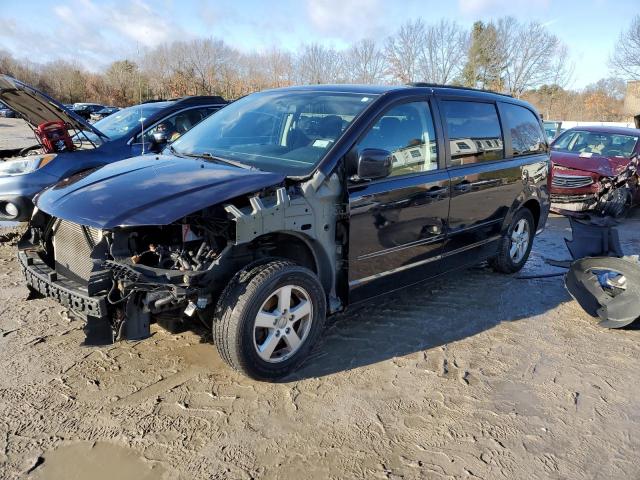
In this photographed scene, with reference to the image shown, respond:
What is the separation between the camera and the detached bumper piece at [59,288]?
292 cm

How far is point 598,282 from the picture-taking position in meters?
4.75

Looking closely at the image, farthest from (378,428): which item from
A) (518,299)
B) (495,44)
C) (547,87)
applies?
(547,87)

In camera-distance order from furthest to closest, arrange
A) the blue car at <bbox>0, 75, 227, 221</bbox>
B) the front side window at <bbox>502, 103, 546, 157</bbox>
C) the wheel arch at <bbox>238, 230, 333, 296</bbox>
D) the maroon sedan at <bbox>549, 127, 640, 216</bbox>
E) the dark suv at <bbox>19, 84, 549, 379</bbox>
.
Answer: the maroon sedan at <bbox>549, 127, 640, 216</bbox> → the blue car at <bbox>0, 75, 227, 221</bbox> → the front side window at <bbox>502, 103, 546, 157</bbox> → the wheel arch at <bbox>238, 230, 333, 296</bbox> → the dark suv at <bbox>19, 84, 549, 379</bbox>

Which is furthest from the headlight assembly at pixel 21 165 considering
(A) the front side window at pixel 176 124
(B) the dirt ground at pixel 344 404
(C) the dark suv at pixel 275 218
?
(C) the dark suv at pixel 275 218

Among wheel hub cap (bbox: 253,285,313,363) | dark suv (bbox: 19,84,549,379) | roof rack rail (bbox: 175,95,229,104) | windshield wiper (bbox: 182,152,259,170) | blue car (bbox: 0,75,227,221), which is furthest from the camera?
Result: roof rack rail (bbox: 175,95,229,104)

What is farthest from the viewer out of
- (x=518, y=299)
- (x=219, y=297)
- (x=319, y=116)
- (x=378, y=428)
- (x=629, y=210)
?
Answer: (x=629, y=210)

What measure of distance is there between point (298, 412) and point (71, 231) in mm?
1912

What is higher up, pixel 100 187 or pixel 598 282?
pixel 100 187

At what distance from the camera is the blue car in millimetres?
5609

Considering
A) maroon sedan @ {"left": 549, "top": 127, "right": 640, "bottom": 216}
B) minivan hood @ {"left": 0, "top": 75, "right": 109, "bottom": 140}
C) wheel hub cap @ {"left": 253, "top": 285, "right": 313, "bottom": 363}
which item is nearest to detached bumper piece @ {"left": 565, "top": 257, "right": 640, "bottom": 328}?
wheel hub cap @ {"left": 253, "top": 285, "right": 313, "bottom": 363}

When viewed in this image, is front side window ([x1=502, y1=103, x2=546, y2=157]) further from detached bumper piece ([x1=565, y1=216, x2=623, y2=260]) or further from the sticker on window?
the sticker on window

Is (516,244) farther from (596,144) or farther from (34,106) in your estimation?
(34,106)

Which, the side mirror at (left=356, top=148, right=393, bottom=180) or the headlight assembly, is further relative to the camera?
the headlight assembly

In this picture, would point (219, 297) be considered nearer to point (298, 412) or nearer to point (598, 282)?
point (298, 412)
